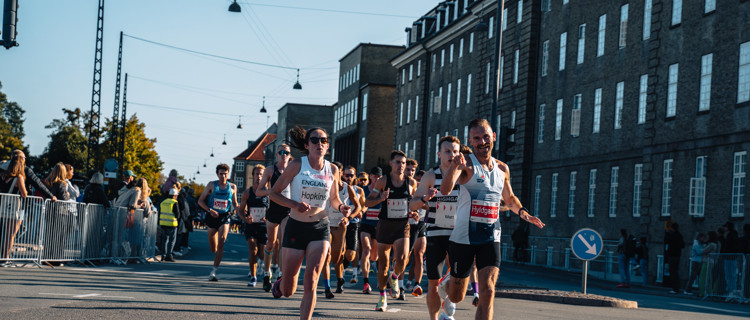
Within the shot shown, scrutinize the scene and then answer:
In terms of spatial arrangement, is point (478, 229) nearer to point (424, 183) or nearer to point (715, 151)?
point (424, 183)

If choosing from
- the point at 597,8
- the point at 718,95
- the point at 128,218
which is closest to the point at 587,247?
the point at 128,218

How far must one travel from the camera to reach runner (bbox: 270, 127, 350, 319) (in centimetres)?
970

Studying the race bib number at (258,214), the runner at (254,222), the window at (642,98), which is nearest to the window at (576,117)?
the window at (642,98)

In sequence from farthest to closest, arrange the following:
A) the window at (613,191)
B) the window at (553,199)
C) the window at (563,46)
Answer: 1. the window at (553,199)
2. the window at (563,46)
3. the window at (613,191)

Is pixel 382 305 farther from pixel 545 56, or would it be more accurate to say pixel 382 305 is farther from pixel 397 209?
pixel 545 56

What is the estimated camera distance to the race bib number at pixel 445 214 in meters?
12.0

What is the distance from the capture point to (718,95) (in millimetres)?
31219

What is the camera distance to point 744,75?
2991 cm

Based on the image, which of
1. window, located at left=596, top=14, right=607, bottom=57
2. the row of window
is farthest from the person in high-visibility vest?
window, located at left=596, top=14, right=607, bottom=57

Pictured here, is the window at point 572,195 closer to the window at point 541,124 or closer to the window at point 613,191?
the window at point 613,191

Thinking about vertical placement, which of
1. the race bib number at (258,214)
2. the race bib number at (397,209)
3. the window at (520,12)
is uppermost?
the window at (520,12)

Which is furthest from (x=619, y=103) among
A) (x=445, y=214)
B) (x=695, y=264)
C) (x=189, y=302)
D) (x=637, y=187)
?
(x=189, y=302)

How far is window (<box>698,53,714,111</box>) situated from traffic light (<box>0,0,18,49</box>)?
2008 centimetres

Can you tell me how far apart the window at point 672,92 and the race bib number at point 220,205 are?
67.3 ft
